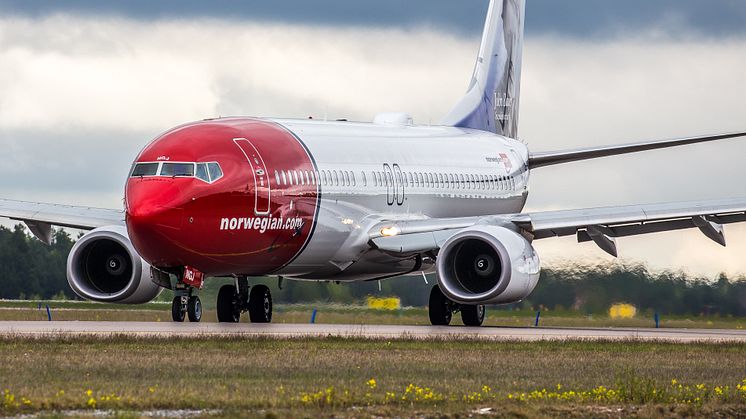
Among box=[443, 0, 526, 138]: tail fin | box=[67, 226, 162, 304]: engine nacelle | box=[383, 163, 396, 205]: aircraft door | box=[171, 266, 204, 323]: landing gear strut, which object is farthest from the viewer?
box=[443, 0, 526, 138]: tail fin

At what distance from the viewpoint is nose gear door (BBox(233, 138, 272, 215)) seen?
33281 mm

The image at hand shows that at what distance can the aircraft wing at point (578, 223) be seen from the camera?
3688 cm

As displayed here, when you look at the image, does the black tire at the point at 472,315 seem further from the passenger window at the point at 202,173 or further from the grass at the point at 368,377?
the grass at the point at 368,377

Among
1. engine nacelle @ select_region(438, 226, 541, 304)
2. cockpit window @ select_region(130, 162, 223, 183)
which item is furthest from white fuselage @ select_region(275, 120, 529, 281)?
cockpit window @ select_region(130, 162, 223, 183)

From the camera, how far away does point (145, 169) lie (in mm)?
32344

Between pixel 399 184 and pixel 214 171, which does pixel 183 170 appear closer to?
pixel 214 171

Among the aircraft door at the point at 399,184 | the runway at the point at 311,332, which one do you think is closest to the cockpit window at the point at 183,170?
the runway at the point at 311,332

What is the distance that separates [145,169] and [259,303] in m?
5.21

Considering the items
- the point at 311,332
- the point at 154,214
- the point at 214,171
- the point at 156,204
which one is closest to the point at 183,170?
the point at 214,171

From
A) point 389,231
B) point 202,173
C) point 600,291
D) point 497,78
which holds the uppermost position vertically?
point 497,78

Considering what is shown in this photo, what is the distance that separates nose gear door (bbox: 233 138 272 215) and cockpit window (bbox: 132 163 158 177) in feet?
6.59

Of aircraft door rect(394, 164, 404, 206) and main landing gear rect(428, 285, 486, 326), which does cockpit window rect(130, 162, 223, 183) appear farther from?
main landing gear rect(428, 285, 486, 326)

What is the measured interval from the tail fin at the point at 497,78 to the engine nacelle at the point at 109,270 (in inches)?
574

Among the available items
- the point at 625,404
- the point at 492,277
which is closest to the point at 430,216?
the point at 492,277
